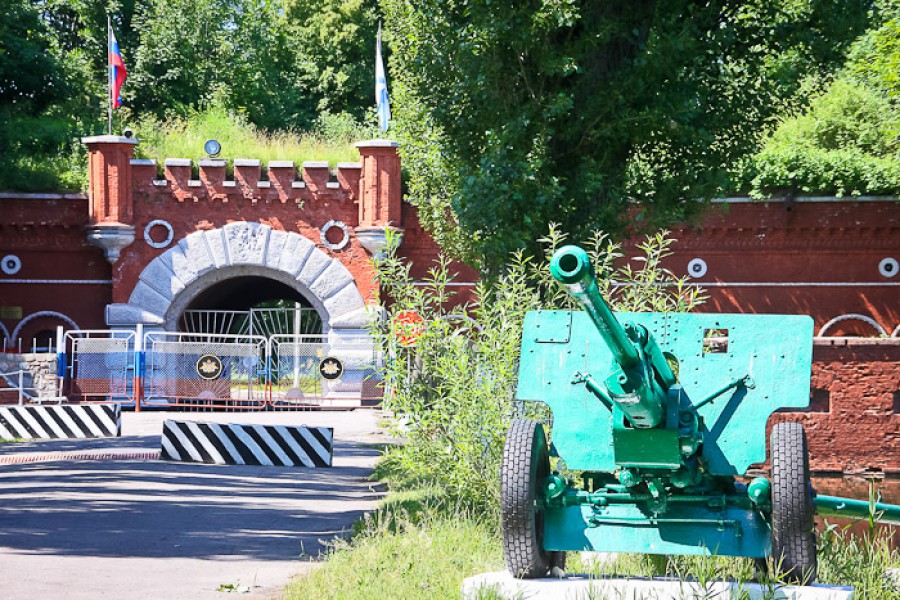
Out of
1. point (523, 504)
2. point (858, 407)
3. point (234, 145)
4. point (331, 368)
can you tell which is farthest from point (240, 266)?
point (523, 504)

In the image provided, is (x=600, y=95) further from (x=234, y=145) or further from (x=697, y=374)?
(x=234, y=145)

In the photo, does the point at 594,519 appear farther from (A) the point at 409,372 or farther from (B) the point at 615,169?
(B) the point at 615,169

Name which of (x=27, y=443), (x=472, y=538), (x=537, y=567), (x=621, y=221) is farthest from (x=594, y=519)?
(x=27, y=443)

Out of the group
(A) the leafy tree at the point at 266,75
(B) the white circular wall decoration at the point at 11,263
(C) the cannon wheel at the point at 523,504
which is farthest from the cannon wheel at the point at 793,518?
(A) the leafy tree at the point at 266,75

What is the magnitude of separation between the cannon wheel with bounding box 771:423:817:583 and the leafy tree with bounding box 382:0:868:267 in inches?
294

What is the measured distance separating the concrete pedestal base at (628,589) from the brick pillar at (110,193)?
19479 mm

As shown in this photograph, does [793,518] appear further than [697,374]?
No

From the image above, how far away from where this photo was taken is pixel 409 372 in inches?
369

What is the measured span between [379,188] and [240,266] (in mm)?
3389

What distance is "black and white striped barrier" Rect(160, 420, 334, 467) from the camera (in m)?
14.0

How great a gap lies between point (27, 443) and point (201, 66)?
24585 mm

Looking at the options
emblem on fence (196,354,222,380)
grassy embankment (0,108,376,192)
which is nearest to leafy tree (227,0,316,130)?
grassy embankment (0,108,376,192)

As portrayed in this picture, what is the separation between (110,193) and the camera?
79.0 ft

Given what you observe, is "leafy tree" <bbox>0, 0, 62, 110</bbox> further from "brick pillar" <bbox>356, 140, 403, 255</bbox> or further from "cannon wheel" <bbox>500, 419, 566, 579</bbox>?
"cannon wheel" <bbox>500, 419, 566, 579</bbox>
